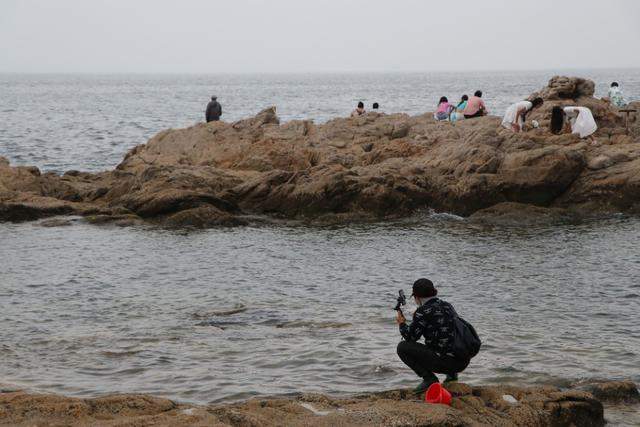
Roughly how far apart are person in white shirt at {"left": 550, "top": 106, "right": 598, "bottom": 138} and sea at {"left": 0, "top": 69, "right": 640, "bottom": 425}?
16.2 ft

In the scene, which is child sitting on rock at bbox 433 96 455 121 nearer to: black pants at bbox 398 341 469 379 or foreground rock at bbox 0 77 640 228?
foreground rock at bbox 0 77 640 228

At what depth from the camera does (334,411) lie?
9.42 metres

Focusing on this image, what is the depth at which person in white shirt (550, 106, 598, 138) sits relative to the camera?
30.7 metres

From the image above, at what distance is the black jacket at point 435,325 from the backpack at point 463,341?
61 mm

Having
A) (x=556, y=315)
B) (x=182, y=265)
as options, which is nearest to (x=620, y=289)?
(x=556, y=315)

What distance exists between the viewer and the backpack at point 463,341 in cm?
1049

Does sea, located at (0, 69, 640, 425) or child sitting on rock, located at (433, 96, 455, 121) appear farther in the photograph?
child sitting on rock, located at (433, 96, 455, 121)

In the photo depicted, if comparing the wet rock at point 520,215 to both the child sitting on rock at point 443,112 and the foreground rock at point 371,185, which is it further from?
the child sitting on rock at point 443,112

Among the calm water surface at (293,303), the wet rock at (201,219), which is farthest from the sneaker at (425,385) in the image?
the wet rock at (201,219)

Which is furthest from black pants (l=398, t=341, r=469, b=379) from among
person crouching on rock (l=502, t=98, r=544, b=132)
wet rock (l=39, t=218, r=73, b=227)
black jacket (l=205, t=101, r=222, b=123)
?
black jacket (l=205, t=101, r=222, b=123)

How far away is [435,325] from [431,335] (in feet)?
0.46

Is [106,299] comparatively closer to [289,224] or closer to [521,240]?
[289,224]

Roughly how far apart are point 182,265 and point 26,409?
12741 mm

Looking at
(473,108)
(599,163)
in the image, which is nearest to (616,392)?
(599,163)
